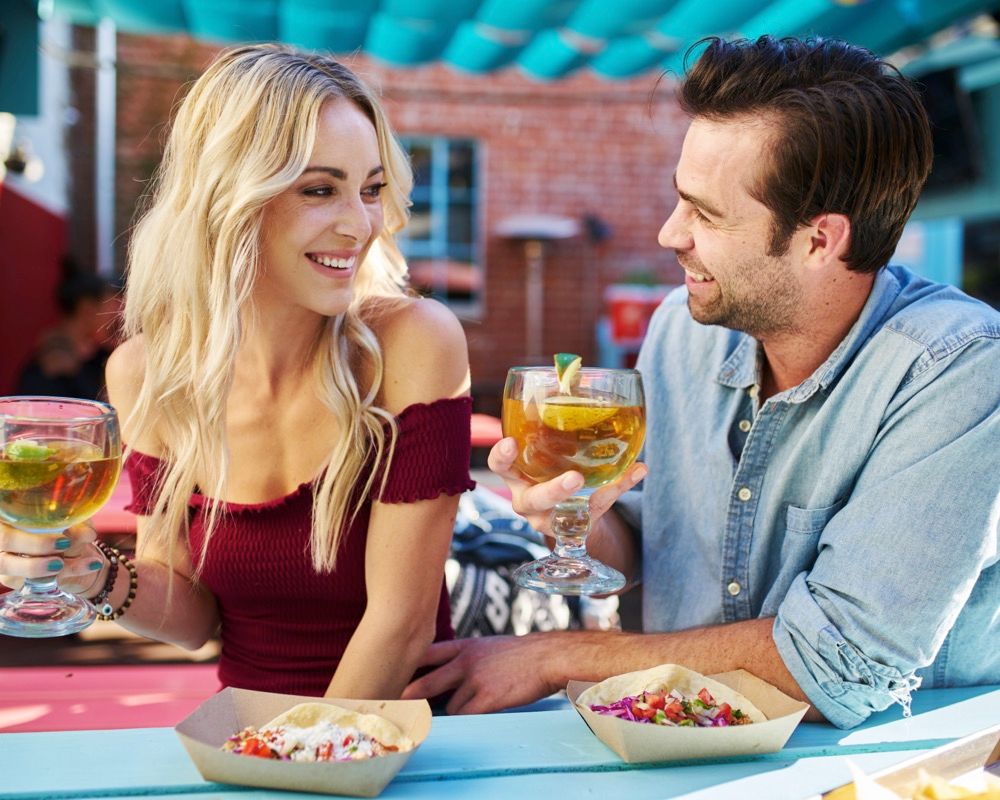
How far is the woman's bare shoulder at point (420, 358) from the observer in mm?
1729

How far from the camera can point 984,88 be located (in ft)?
23.4

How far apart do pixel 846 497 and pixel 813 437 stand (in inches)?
4.2

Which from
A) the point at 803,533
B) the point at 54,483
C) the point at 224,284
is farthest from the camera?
the point at 224,284

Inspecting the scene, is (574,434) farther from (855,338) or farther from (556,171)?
(556,171)

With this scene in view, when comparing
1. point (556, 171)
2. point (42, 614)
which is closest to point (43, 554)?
point (42, 614)

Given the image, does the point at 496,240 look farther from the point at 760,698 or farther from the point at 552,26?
the point at 760,698

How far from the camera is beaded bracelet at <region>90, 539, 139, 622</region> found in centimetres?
147

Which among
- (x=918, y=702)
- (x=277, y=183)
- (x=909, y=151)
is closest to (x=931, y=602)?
(x=918, y=702)

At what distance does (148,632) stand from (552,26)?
371 cm

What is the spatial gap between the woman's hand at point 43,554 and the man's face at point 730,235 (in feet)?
3.14

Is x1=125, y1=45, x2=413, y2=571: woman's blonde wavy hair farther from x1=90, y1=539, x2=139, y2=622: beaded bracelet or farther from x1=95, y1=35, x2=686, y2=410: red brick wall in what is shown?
x1=95, y1=35, x2=686, y2=410: red brick wall

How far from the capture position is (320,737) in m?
1.07

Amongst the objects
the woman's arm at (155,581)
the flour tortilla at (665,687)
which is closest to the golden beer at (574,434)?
the flour tortilla at (665,687)

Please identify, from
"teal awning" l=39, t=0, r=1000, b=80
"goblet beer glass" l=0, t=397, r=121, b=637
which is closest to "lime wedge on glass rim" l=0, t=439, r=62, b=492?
"goblet beer glass" l=0, t=397, r=121, b=637
